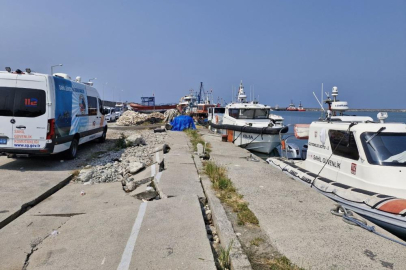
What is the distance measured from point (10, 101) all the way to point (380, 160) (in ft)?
31.1

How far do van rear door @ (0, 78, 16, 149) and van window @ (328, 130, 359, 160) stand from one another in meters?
8.74

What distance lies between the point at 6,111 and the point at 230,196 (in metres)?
6.85

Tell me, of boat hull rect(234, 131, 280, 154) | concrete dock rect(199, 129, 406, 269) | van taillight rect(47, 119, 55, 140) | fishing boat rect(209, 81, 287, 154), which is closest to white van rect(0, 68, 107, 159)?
van taillight rect(47, 119, 55, 140)


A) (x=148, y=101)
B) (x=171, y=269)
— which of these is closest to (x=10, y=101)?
(x=171, y=269)

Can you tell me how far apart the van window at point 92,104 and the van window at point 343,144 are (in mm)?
9093

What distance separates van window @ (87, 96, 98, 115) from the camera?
12625mm

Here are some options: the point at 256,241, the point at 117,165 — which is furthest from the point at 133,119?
the point at 256,241

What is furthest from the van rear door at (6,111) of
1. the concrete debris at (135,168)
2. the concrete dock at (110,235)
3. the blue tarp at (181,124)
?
the blue tarp at (181,124)

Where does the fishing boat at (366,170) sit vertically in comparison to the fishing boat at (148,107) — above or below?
below

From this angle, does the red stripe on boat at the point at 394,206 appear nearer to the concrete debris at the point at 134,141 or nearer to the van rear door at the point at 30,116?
the van rear door at the point at 30,116

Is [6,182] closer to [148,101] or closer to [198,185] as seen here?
[198,185]

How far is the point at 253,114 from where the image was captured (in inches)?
765

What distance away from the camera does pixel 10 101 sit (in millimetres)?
8820

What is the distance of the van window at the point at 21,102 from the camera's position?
8.80 m
